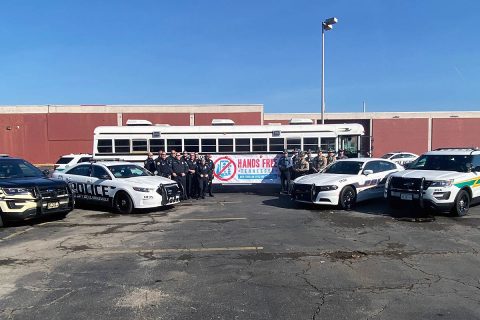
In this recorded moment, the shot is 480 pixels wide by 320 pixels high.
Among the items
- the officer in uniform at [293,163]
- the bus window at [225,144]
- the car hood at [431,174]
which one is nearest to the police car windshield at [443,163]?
the car hood at [431,174]

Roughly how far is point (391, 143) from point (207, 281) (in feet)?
146

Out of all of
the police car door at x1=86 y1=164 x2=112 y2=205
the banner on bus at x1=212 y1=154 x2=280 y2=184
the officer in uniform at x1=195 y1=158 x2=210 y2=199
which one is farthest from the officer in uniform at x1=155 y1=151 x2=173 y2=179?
the banner on bus at x1=212 y1=154 x2=280 y2=184

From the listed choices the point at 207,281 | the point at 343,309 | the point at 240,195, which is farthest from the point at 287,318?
the point at 240,195

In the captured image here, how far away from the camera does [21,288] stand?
564 cm

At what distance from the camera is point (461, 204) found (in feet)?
37.1

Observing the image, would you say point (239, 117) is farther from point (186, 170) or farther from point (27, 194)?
point (27, 194)

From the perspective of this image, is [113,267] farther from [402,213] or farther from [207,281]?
[402,213]

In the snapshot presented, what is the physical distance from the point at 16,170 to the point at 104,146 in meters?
7.48

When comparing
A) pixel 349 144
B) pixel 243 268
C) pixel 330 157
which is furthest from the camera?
pixel 349 144

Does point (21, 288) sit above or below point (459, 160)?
below

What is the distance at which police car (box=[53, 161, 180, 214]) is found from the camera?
12.3m

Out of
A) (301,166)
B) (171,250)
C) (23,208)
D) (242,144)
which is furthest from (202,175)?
(171,250)

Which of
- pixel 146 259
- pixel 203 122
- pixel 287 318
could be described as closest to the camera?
pixel 287 318

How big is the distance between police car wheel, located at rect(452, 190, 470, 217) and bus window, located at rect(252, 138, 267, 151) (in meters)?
8.76
